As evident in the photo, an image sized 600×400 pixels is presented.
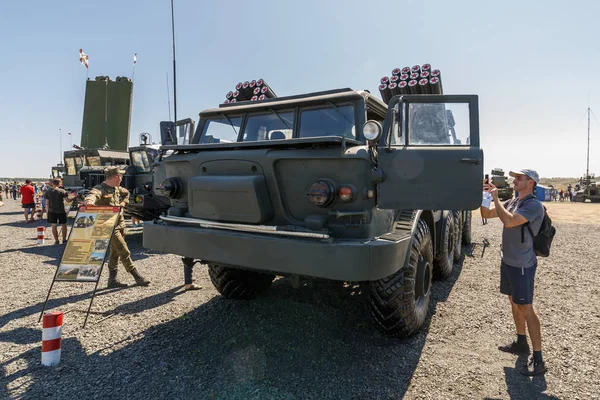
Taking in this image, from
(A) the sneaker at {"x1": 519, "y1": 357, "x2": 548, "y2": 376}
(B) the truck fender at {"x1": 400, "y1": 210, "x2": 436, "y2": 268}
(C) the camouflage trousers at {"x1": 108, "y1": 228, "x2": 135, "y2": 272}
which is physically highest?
(B) the truck fender at {"x1": 400, "y1": 210, "x2": 436, "y2": 268}

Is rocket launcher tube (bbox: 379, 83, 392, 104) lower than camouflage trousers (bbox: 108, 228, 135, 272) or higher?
higher

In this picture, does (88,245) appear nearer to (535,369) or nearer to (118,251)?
(118,251)

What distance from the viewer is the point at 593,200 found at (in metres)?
29.3

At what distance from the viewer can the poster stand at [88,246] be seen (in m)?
4.15

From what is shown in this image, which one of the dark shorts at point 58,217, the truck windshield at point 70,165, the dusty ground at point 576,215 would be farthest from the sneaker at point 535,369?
the truck windshield at point 70,165

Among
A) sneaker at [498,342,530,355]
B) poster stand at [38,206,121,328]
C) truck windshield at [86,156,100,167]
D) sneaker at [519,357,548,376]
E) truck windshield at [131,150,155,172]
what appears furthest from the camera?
truck windshield at [86,156,100,167]

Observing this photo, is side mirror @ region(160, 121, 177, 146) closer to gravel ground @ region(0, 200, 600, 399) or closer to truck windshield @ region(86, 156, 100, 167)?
gravel ground @ region(0, 200, 600, 399)

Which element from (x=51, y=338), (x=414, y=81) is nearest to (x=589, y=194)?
(x=414, y=81)

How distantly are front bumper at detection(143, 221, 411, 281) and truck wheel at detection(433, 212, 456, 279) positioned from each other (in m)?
2.06

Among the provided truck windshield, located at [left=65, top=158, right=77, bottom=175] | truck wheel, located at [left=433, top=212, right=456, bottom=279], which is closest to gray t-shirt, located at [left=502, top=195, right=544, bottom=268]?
truck wheel, located at [left=433, top=212, right=456, bottom=279]

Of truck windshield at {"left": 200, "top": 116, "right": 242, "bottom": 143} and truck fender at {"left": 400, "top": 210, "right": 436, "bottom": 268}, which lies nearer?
truck fender at {"left": 400, "top": 210, "right": 436, "bottom": 268}

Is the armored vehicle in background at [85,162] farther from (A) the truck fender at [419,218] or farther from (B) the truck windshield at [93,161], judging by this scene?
(A) the truck fender at [419,218]

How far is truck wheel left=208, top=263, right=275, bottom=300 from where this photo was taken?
174 inches

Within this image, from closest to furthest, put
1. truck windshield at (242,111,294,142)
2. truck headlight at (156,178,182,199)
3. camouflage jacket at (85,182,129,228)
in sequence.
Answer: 1. truck headlight at (156,178,182,199)
2. truck windshield at (242,111,294,142)
3. camouflage jacket at (85,182,129,228)
